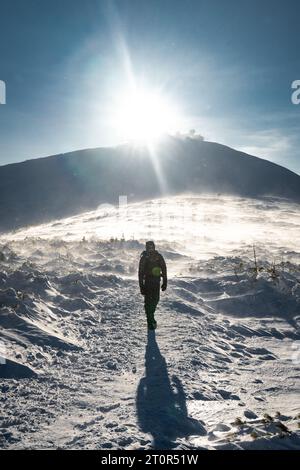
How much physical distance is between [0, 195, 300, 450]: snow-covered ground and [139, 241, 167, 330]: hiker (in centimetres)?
57

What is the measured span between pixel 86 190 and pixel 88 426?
51131mm

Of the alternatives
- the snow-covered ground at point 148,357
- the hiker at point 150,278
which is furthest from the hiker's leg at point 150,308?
the snow-covered ground at point 148,357

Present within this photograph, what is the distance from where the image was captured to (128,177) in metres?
57.9

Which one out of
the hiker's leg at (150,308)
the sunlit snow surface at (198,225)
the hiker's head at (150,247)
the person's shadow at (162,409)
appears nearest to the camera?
the person's shadow at (162,409)

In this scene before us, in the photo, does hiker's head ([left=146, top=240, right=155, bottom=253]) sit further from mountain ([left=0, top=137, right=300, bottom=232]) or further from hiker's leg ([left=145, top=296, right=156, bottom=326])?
mountain ([left=0, top=137, right=300, bottom=232])

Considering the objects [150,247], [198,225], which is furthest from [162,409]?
[198,225]

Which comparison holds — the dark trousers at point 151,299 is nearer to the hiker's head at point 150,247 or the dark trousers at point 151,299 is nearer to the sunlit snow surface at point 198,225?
the hiker's head at point 150,247

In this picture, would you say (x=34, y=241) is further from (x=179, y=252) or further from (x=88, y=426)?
(x=88, y=426)

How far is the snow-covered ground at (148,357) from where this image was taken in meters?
4.98

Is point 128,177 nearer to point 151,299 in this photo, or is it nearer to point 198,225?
point 198,225

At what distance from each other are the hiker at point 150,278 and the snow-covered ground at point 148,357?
566mm

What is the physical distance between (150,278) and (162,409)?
3.80 m

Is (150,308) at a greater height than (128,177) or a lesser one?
lesser

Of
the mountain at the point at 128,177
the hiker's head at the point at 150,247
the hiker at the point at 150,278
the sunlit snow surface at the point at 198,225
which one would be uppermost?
the mountain at the point at 128,177
